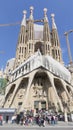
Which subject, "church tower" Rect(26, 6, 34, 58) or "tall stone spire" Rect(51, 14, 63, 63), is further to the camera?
"tall stone spire" Rect(51, 14, 63, 63)

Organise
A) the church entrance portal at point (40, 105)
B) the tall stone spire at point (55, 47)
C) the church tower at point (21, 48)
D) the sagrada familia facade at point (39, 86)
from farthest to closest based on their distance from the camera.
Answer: the tall stone spire at point (55, 47), the church tower at point (21, 48), the church entrance portal at point (40, 105), the sagrada familia facade at point (39, 86)

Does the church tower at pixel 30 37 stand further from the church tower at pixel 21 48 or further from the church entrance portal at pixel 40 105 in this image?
the church entrance portal at pixel 40 105

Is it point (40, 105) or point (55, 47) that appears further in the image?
point (55, 47)

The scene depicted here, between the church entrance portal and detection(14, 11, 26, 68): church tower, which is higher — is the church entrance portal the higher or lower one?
the lower one

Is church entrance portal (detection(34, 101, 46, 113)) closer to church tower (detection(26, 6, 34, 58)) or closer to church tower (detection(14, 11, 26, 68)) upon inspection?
church tower (detection(14, 11, 26, 68))

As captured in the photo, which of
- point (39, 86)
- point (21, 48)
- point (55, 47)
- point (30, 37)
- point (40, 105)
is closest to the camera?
point (40, 105)

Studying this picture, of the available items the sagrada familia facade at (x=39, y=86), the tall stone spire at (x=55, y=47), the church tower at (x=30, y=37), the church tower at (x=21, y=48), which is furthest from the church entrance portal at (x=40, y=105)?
the tall stone spire at (x=55, y=47)

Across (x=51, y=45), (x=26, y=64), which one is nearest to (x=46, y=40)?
(x=51, y=45)

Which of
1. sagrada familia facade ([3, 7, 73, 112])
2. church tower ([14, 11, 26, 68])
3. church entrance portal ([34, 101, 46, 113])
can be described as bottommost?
church entrance portal ([34, 101, 46, 113])

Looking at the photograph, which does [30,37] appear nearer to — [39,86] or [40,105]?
[39,86]

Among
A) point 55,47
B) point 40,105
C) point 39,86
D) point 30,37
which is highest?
point 30,37

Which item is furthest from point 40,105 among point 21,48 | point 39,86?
point 21,48

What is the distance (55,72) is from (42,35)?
1099 inches

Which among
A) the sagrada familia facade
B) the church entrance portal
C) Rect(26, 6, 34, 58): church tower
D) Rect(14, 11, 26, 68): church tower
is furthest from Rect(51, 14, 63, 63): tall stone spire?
the church entrance portal
